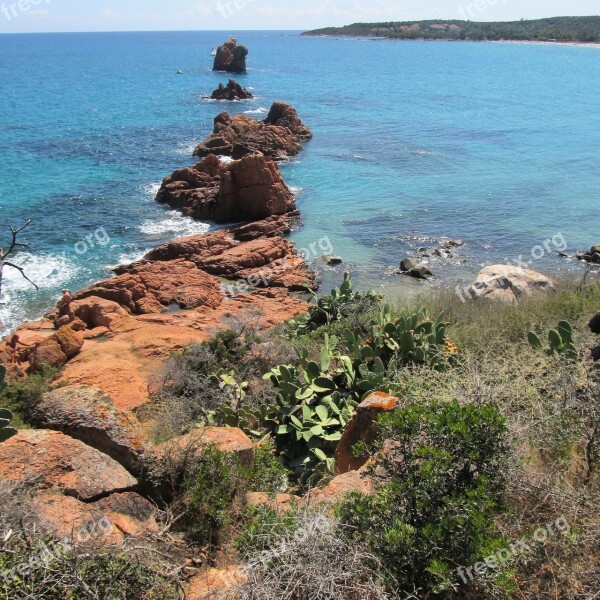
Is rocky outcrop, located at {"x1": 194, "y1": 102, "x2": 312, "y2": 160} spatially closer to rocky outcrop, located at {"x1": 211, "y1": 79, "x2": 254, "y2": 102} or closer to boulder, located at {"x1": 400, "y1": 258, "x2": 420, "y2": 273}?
boulder, located at {"x1": 400, "y1": 258, "x2": 420, "y2": 273}

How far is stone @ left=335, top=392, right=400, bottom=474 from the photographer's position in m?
6.63

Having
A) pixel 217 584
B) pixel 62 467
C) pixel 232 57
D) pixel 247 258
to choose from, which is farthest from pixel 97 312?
pixel 232 57

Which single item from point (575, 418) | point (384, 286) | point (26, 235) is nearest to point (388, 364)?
point (575, 418)

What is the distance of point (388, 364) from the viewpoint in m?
8.55

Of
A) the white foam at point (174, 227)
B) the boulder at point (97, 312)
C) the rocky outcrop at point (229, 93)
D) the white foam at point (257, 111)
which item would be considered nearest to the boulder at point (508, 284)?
the boulder at point (97, 312)

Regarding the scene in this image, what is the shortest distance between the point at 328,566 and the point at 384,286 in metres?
15.3

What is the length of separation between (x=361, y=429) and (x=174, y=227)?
18.9 meters

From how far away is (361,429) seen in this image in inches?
267

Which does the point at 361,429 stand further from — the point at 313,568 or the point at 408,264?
the point at 408,264

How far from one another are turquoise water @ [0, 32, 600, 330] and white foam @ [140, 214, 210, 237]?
3.1 inches

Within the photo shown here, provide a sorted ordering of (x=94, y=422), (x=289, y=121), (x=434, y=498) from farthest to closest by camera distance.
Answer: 1. (x=289, y=121)
2. (x=94, y=422)
3. (x=434, y=498)

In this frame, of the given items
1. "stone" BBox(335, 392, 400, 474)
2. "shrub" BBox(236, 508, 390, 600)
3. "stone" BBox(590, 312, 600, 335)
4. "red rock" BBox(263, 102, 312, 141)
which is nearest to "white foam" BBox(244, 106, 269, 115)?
"red rock" BBox(263, 102, 312, 141)

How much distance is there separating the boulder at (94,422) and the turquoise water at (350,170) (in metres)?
11.1

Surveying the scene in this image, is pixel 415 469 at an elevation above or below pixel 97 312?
above
